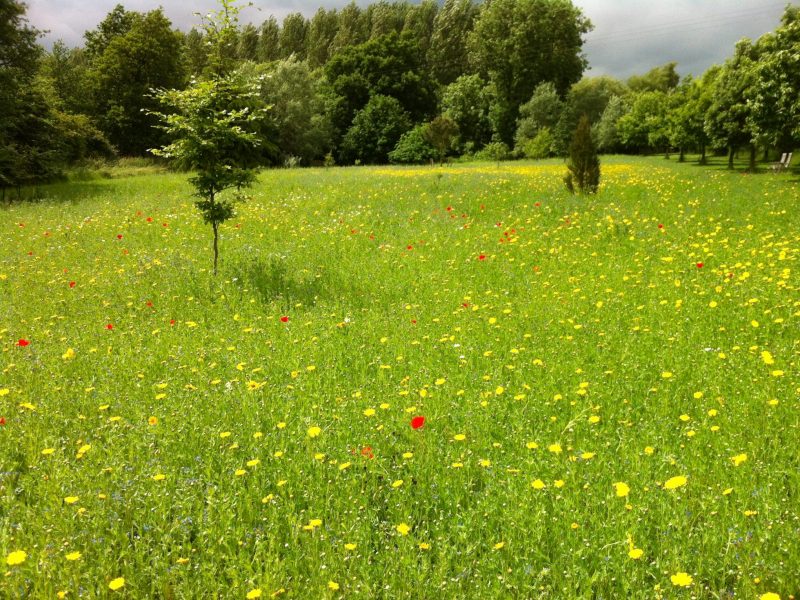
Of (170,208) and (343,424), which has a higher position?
(170,208)

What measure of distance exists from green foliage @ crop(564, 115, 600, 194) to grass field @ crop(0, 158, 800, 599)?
6.36m

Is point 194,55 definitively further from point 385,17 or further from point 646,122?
point 646,122

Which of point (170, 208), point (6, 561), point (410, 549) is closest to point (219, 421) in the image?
point (6, 561)

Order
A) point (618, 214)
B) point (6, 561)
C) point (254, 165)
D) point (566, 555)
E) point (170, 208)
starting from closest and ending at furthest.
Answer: point (6, 561)
point (566, 555)
point (254, 165)
point (618, 214)
point (170, 208)

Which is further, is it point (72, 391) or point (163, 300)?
point (163, 300)

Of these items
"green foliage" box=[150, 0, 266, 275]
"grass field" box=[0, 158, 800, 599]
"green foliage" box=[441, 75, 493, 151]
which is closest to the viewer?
"grass field" box=[0, 158, 800, 599]

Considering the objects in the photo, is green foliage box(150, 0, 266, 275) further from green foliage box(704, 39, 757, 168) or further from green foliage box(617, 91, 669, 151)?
green foliage box(617, 91, 669, 151)

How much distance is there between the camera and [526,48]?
5969 cm

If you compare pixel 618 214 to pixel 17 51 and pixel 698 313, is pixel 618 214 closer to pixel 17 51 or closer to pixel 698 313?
pixel 698 313

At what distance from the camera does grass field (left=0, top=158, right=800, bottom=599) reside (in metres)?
2.71

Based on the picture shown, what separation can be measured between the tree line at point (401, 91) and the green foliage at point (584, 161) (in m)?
11.9

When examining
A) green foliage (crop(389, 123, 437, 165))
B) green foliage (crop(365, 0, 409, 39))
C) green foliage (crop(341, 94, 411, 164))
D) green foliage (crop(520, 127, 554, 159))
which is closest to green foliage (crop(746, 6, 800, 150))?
green foliage (crop(520, 127, 554, 159))

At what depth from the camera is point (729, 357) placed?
5000mm

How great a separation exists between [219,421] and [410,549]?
2.16 meters
